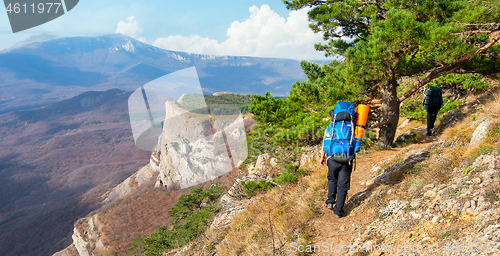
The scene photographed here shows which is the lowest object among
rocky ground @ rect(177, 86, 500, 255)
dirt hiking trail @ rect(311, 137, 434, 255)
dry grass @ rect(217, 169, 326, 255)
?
dry grass @ rect(217, 169, 326, 255)

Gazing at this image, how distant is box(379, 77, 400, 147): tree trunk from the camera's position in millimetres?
9117

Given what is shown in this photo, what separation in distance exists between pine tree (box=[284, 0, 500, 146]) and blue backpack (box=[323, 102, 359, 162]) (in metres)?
3.07

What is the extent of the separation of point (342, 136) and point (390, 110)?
5.99m

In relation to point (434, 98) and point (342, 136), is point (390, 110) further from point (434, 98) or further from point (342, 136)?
point (342, 136)

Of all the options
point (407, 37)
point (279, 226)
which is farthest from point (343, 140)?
point (407, 37)

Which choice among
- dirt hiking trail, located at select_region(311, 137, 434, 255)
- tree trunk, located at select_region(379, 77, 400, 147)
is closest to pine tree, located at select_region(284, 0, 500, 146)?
tree trunk, located at select_region(379, 77, 400, 147)

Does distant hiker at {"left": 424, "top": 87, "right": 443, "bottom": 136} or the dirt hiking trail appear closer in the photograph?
the dirt hiking trail

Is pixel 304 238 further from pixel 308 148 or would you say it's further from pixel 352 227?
pixel 308 148

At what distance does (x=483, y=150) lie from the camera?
439cm

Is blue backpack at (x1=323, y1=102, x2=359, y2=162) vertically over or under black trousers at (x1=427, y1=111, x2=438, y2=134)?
over

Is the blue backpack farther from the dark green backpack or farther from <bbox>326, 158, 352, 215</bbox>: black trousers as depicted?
the dark green backpack

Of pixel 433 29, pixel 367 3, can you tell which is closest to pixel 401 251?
pixel 433 29

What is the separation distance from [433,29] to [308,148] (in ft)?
22.2

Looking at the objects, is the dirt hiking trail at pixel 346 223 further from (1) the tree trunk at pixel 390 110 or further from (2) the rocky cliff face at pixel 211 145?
(1) the tree trunk at pixel 390 110
